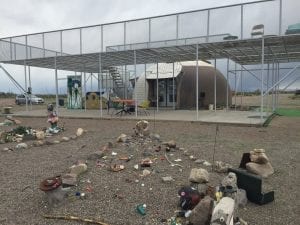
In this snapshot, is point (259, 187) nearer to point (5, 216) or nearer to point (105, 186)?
point (105, 186)

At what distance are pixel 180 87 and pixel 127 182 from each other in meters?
20.9

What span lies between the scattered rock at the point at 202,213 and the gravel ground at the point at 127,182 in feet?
1.42

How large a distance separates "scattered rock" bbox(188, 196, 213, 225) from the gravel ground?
434 millimetres

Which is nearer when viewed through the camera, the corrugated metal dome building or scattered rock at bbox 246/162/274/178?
scattered rock at bbox 246/162/274/178

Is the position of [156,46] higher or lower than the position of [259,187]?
higher

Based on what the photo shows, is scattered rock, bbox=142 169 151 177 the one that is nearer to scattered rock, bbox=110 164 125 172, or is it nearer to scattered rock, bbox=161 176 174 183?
scattered rock, bbox=161 176 174 183

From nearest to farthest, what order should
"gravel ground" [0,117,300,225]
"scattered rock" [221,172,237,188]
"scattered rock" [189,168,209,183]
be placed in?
"gravel ground" [0,117,300,225]
"scattered rock" [221,172,237,188]
"scattered rock" [189,168,209,183]

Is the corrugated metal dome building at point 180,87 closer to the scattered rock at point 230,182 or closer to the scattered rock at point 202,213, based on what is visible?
the scattered rock at point 230,182

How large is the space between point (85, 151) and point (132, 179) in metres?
2.85

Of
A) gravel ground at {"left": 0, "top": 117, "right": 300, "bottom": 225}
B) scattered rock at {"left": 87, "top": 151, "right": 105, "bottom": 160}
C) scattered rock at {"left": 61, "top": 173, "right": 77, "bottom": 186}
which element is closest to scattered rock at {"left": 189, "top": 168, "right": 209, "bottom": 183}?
gravel ground at {"left": 0, "top": 117, "right": 300, "bottom": 225}

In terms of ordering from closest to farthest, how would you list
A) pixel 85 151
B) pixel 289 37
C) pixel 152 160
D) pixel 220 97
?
1. pixel 152 160
2. pixel 85 151
3. pixel 289 37
4. pixel 220 97

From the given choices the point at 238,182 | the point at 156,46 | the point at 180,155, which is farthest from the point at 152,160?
the point at 156,46

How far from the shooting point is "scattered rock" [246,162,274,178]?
5.79 m

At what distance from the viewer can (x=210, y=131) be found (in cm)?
1191
